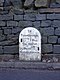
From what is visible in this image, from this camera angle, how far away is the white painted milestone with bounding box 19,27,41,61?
28.4 ft

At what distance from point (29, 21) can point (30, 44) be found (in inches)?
30.7

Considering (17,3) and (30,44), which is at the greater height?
(17,3)

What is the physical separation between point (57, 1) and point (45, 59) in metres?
1.80

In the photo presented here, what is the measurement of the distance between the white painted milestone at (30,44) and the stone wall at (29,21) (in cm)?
41

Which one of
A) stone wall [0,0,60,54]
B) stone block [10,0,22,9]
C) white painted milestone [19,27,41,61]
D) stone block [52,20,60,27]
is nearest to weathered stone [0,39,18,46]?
stone wall [0,0,60,54]

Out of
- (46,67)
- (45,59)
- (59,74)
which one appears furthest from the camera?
(45,59)

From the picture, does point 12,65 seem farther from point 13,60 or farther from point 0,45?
point 0,45

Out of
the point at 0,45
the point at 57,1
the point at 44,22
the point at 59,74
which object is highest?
the point at 57,1

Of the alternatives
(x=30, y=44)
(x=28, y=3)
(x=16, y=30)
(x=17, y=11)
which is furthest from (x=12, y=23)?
(x=30, y=44)

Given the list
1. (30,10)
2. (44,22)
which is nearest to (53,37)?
(44,22)

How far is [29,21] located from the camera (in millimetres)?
9047

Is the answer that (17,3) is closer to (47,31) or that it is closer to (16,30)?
(16,30)

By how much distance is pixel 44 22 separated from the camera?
9.04m

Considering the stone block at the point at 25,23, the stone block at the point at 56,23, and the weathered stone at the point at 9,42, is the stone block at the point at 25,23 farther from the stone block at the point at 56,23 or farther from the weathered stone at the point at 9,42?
the stone block at the point at 56,23
